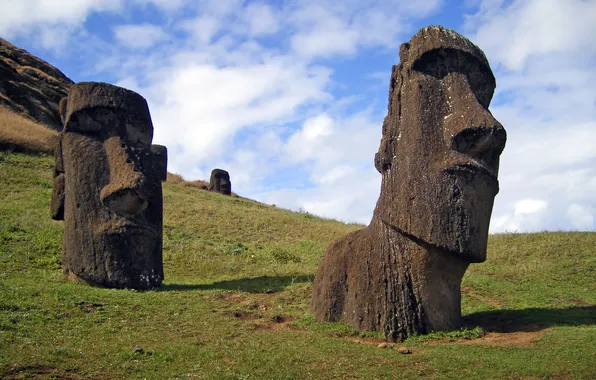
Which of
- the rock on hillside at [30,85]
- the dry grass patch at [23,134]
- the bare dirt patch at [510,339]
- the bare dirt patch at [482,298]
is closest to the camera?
the bare dirt patch at [510,339]

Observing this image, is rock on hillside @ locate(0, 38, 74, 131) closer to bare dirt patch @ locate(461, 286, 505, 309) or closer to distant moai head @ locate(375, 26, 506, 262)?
bare dirt patch @ locate(461, 286, 505, 309)

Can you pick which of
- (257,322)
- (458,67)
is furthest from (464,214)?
(257,322)

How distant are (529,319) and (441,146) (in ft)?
11.7

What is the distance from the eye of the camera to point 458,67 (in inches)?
400

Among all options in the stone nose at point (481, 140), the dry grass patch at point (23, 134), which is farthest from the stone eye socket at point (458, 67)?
the dry grass patch at point (23, 134)

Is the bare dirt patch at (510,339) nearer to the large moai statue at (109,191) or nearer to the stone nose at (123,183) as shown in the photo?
the large moai statue at (109,191)

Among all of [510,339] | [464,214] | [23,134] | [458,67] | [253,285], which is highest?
[23,134]

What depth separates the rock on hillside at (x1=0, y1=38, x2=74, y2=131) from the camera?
128 feet

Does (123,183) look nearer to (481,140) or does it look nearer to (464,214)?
(464,214)

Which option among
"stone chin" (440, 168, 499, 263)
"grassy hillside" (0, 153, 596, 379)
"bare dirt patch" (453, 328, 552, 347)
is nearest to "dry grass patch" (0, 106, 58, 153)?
"grassy hillside" (0, 153, 596, 379)

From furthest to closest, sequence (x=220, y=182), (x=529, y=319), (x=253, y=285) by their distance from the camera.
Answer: (x=220, y=182) < (x=253, y=285) < (x=529, y=319)

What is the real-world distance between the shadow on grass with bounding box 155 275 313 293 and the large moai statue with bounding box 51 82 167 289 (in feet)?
2.29

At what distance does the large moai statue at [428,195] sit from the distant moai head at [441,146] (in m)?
0.02

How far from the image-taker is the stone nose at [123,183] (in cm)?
1332
